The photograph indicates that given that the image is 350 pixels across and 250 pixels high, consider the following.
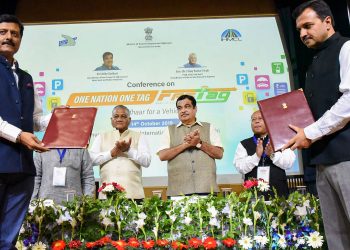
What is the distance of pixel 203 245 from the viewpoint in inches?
78.5

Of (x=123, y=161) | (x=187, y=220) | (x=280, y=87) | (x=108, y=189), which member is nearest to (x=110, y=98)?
(x=123, y=161)

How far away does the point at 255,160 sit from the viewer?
2.95 meters

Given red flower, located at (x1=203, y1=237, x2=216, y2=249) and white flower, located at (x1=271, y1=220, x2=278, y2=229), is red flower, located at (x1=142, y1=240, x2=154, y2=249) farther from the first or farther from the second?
white flower, located at (x1=271, y1=220, x2=278, y2=229)

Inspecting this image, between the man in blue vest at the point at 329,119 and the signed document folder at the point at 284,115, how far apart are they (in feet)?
0.13

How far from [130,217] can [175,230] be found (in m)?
0.25

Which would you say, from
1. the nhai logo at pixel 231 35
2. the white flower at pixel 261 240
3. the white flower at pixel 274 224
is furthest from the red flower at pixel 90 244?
the nhai logo at pixel 231 35

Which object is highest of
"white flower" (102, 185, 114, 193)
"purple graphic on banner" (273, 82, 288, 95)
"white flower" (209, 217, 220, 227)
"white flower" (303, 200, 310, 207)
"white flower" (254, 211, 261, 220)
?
"purple graphic on banner" (273, 82, 288, 95)

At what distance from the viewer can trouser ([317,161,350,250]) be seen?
172cm

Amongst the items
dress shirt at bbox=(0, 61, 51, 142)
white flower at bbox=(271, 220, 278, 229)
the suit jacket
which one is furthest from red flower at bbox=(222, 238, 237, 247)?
the suit jacket

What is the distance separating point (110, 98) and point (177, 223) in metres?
2.65

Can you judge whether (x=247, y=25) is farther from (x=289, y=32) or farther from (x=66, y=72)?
(x=66, y=72)

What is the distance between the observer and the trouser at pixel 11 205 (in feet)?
5.96

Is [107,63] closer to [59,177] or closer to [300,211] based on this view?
[59,177]

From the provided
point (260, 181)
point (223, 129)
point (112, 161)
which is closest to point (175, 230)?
point (260, 181)
